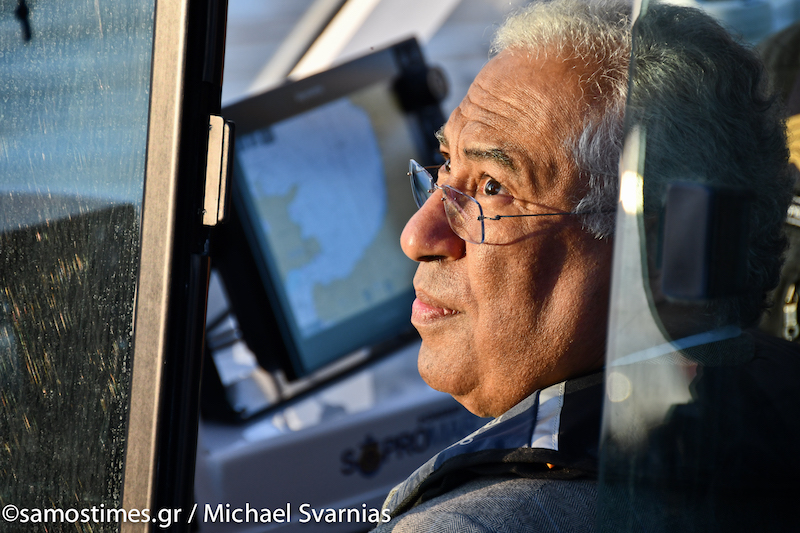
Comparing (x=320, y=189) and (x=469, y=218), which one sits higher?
(x=469, y=218)

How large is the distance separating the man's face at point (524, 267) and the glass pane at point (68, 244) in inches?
23.7

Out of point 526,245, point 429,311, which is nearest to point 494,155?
point 526,245

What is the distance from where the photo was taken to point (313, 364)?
308 centimetres

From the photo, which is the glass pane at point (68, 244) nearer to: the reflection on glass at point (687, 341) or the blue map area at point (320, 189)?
the reflection on glass at point (687, 341)

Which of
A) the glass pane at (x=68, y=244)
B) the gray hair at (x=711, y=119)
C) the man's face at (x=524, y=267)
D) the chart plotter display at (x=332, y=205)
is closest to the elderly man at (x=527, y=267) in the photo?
the man's face at (x=524, y=267)

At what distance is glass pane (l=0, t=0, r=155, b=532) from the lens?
971 millimetres

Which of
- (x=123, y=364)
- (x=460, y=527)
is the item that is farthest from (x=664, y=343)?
(x=123, y=364)

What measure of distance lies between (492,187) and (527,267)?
17cm

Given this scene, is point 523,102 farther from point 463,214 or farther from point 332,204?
point 332,204

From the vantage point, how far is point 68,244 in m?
1.01

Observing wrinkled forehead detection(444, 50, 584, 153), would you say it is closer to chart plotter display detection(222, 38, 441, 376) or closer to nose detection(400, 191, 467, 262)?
nose detection(400, 191, 467, 262)

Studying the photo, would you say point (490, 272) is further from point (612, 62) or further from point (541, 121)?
point (612, 62)

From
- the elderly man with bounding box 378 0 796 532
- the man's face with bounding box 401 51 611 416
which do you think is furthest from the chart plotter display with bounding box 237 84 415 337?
the man's face with bounding box 401 51 611 416

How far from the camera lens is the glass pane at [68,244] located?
3.18ft
